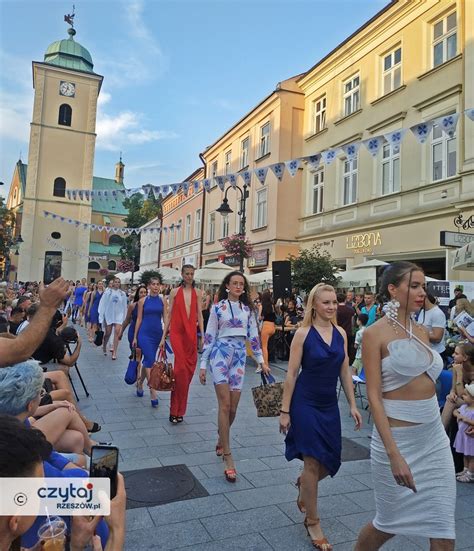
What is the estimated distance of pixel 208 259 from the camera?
3162cm

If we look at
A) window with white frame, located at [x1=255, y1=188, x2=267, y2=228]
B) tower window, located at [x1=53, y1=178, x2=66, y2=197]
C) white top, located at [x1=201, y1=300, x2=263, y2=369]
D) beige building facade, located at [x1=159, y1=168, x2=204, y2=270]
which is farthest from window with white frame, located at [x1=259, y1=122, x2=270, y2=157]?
tower window, located at [x1=53, y1=178, x2=66, y2=197]

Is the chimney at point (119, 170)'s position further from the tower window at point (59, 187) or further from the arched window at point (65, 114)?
the tower window at point (59, 187)

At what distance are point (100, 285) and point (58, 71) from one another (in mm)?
40826

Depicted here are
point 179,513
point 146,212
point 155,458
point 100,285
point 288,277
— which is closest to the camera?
point 179,513

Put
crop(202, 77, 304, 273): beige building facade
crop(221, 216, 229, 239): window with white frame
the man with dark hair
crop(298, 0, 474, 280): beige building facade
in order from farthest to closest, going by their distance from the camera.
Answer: crop(221, 216, 229, 239): window with white frame, crop(202, 77, 304, 273): beige building facade, crop(298, 0, 474, 280): beige building facade, the man with dark hair

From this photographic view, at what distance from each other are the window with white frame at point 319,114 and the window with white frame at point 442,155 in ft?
23.3

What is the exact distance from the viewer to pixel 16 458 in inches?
57.4

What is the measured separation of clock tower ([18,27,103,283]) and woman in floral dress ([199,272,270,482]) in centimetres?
4337

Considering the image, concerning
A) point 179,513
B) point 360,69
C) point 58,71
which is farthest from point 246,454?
point 58,71

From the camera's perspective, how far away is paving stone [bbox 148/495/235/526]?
127 inches

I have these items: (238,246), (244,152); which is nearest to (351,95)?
(238,246)

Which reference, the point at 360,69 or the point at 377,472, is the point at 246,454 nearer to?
the point at 377,472

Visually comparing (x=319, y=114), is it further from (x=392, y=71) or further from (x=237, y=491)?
(x=237, y=491)

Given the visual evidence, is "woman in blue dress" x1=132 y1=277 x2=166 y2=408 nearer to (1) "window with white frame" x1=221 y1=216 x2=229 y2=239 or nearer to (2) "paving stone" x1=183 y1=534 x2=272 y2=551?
(2) "paving stone" x1=183 y1=534 x2=272 y2=551
